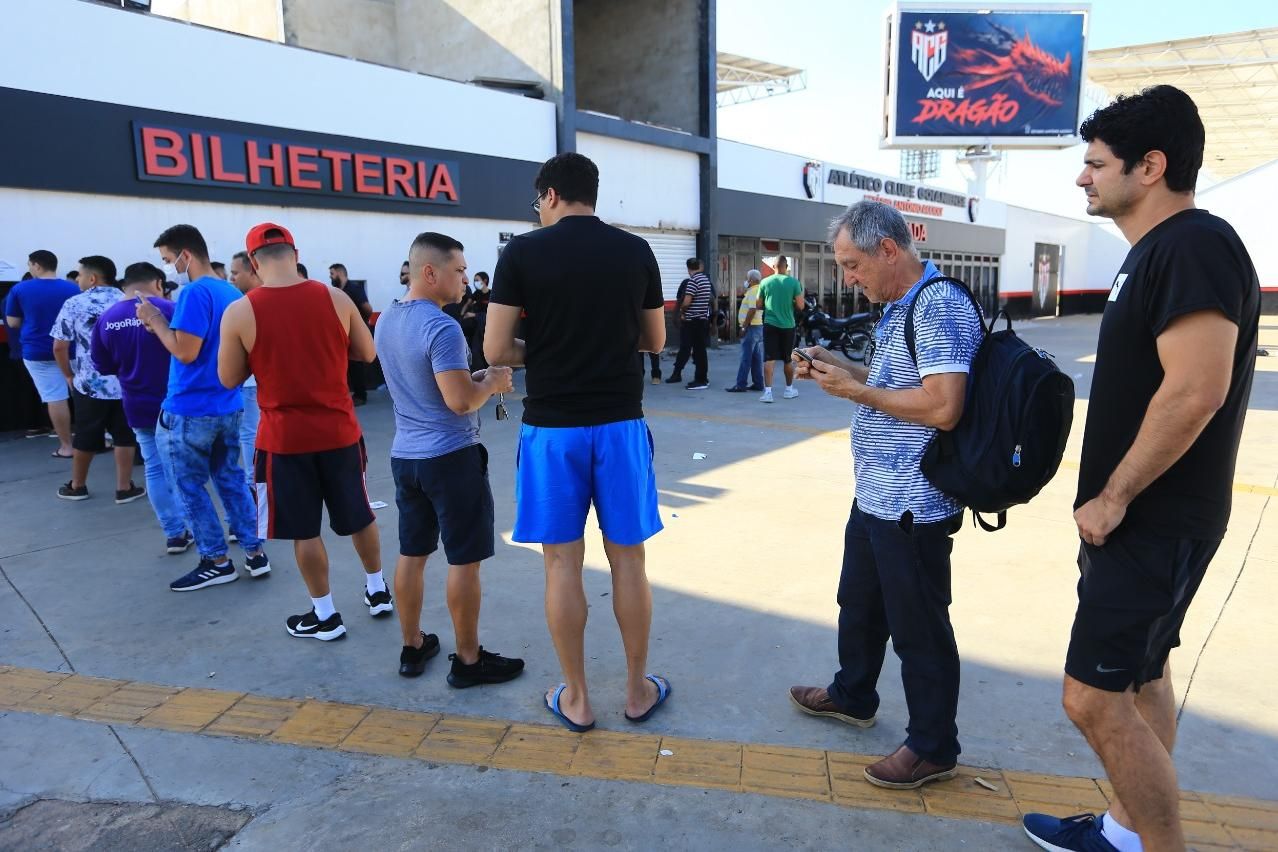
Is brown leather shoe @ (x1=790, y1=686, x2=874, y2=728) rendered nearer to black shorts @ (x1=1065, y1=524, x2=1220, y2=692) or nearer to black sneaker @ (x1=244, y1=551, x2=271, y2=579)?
black shorts @ (x1=1065, y1=524, x2=1220, y2=692)

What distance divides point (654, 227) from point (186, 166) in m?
8.39

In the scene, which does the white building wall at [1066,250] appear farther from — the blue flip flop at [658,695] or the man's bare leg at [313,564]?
the man's bare leg at [313,564]

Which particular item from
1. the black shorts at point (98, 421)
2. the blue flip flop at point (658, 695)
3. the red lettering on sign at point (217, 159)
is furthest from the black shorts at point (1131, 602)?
the red lettering on sign at point (217, 159)

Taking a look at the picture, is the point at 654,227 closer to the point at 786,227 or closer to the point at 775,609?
the point at 786,227

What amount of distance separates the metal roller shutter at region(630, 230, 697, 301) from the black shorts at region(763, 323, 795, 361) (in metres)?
6.26

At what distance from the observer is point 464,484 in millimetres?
3068

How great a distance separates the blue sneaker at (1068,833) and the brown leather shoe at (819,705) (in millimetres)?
650

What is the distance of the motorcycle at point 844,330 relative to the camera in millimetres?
13977

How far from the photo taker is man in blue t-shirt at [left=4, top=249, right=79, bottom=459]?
6.94 meters

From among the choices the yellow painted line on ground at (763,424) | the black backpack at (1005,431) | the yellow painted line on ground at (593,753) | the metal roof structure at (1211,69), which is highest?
the metal roof structure at (1211,69)

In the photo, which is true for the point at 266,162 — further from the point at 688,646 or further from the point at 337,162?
the point at 688,646

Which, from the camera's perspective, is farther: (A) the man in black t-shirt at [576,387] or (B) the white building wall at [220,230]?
(B) the white building wall at [220,230]

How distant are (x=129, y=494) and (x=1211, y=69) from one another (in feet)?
148

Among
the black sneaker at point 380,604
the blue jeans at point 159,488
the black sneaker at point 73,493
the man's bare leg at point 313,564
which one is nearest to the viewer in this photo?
the man's bare leg at point 313,564
